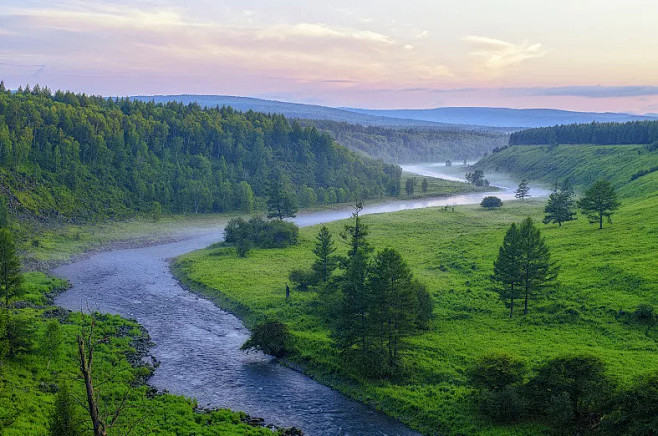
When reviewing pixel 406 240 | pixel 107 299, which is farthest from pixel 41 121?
pixel 406 240

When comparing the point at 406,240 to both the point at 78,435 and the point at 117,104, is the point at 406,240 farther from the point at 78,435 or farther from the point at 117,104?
the point at 117,104

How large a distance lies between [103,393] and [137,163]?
408ft

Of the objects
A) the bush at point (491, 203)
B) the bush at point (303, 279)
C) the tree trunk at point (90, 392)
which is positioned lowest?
the bush at point (303, 279)

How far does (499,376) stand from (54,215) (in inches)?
4413

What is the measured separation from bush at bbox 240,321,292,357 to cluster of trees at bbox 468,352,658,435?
19720 mm

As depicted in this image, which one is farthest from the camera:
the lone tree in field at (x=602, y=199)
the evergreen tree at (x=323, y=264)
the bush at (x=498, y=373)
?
the lone tree in field at (x=602, y=199)

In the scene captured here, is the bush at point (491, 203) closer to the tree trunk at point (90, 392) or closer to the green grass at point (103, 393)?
the green grass at point (103, 393)

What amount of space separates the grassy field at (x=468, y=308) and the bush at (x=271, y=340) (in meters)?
2.00

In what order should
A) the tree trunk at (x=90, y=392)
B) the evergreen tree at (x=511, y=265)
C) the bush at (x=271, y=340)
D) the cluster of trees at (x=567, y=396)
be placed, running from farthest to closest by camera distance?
the evergreen tree at (x=511, y=265) < the bush at (x=271, y=340) < the cluster of trees at (x=567, y=396) < the tree trunk at (x=90, y=392)

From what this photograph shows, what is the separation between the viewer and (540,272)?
2217 inches

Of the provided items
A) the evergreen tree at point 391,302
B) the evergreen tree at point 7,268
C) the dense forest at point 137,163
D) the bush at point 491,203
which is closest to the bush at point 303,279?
the evergreen tree at point 391,302

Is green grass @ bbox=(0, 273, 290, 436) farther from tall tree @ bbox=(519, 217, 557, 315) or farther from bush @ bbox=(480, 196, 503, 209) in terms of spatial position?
bush @ bbox=(480, 196, 503, 209)

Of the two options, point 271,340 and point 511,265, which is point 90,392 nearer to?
point 271,340

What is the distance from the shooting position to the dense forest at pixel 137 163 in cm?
12575
